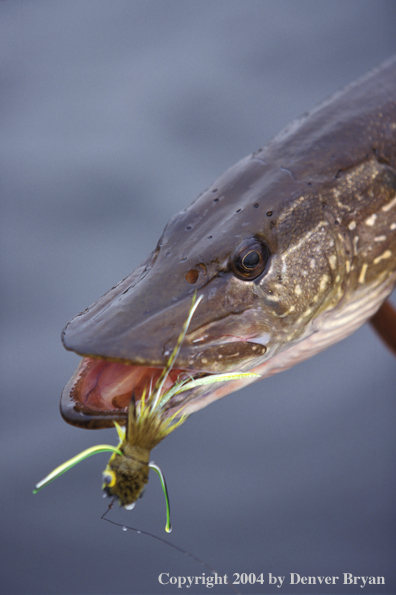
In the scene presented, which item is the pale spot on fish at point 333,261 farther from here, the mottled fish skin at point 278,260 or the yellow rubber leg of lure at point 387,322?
the yellow rubber leg of lure at point 387,322

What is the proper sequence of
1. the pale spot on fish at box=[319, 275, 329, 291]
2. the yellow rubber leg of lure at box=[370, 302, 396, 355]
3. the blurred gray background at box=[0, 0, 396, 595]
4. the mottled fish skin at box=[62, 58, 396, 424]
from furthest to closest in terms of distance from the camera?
1. the blurred gray background at box=[0, 0, 396, 595]
2. the yellow rubber leg of lure at box=[370, 302, 396, 355]
3. the pale spot on fish at box=[319, 275, 329, 291]
4. the mottled fish skin at box=[62, 58, 396, 424]

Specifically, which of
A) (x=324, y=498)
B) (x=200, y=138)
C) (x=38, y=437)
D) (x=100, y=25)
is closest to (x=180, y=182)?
(x=200, y=138)

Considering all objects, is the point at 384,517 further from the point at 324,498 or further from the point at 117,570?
the point at 117,570

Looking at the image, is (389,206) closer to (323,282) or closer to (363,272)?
(363,272)

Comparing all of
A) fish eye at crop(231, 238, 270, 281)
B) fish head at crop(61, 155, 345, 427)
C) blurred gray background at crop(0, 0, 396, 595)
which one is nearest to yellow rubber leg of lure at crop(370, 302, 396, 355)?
fish head at crop(61, 155, 345, 427)

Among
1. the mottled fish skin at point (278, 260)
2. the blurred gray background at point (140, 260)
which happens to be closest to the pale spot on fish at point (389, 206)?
the mottled fish skin at point (278, 260)

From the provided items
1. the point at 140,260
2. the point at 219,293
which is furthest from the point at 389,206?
the point at 140,260

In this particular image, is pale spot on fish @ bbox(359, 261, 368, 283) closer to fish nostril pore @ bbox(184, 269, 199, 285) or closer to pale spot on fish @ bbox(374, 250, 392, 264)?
pale spot on fish @ bbox(374, 250, 392, 264)
